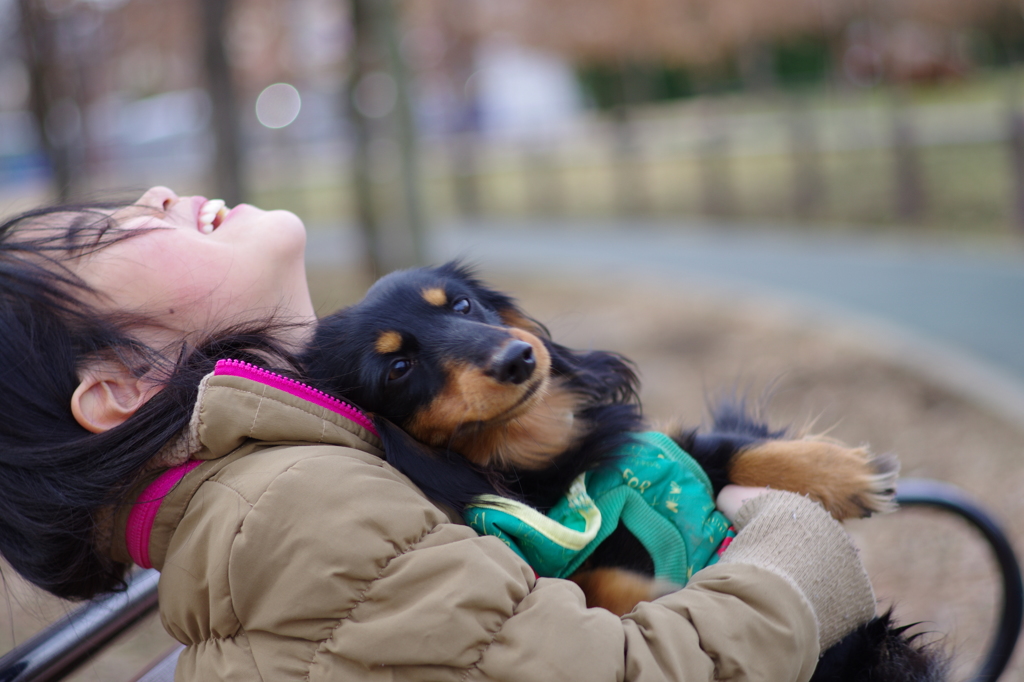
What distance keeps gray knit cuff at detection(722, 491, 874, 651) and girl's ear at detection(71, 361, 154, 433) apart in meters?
1.05

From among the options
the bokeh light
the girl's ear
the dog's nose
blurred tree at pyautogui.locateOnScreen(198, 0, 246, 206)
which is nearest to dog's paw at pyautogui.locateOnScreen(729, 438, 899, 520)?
the dog's nose

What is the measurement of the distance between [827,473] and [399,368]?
35.5 inches

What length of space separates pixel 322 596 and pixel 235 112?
6.59 m

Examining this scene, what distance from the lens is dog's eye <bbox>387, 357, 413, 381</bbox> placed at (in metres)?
1.73

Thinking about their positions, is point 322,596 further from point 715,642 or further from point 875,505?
point 875,505

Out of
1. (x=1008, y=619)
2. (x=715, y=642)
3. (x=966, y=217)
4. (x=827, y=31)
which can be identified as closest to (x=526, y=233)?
(x=827, y=31)

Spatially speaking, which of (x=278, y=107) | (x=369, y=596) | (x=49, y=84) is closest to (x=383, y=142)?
(x=49, y=84)

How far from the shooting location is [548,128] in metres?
27.1

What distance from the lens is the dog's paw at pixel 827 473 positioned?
1.80m

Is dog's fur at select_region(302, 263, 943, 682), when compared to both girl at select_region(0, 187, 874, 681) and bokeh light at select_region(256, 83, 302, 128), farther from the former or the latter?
bokeh light at select_region(256, 83, 302, 128)

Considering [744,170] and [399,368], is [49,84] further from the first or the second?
[744,170]

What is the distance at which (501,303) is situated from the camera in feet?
6.95

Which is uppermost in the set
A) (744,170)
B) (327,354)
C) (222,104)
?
(222,104)

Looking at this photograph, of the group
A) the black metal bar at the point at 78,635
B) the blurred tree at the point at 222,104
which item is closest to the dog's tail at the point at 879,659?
the black metal bar at the point at 78,635
